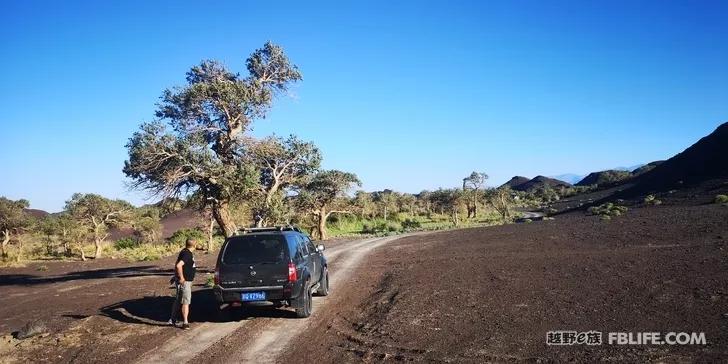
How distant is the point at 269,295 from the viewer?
10273mm

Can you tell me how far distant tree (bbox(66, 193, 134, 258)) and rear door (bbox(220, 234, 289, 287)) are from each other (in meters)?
33.6

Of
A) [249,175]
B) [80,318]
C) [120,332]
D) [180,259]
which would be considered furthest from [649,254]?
[80,318]

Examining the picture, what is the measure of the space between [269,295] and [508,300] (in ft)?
17.9

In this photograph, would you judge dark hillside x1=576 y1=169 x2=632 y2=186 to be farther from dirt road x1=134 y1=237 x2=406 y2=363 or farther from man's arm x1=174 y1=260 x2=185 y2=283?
man's arm x1=174 y1=260 x2=185 y2=283

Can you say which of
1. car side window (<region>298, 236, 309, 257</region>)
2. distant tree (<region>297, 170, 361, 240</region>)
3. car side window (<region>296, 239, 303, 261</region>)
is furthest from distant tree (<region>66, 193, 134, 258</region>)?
car side window (<region>296, 239, 303, 261</region>)

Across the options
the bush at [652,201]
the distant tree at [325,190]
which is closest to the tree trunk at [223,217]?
the distant tree at [325,190]

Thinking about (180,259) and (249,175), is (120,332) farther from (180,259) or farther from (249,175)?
(249,175)

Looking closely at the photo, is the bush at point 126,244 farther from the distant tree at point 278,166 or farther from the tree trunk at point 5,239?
the distant tree at point 278,166

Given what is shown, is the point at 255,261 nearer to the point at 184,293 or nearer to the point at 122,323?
the point at 184,293

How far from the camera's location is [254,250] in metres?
10.7

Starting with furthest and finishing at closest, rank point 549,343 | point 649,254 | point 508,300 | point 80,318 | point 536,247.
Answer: point 536,247 < point 649,254 < point 80,318 < point 508,300 < point 549,343

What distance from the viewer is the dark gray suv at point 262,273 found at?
10297mm

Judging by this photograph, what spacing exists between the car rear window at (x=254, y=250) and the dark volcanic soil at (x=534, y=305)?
5.85ft

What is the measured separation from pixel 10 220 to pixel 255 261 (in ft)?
134
